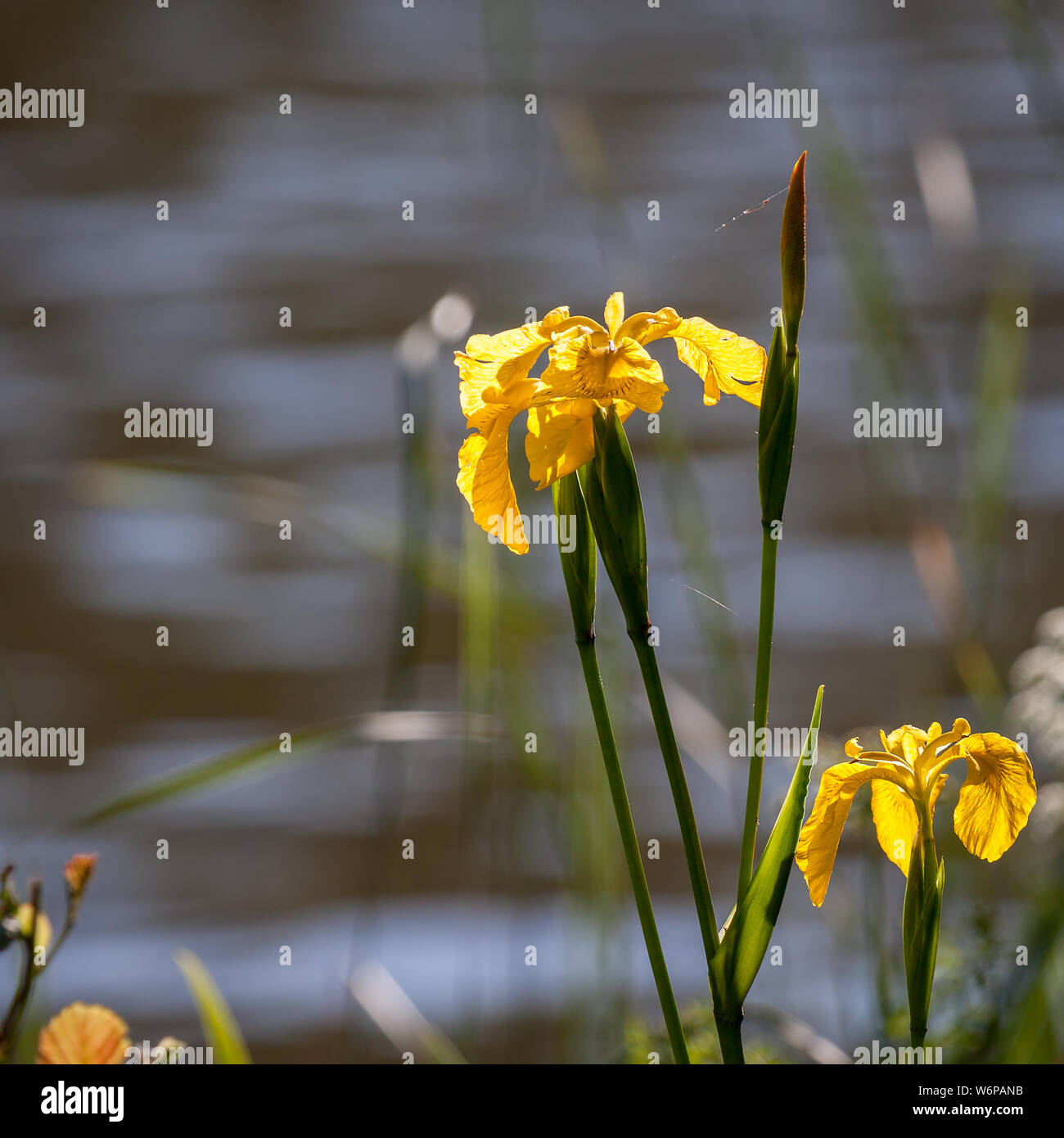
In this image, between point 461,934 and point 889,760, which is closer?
point 889,760

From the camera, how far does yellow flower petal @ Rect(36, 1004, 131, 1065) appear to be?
0.24m

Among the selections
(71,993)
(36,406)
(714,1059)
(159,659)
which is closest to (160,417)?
(36,406)

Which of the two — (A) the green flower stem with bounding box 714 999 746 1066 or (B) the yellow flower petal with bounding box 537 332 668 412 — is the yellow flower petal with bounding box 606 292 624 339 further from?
(A) the green flower stem with bounding box 714 999 746 1066

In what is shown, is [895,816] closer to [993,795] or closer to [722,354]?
[993,795]

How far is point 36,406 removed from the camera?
2.24 feet

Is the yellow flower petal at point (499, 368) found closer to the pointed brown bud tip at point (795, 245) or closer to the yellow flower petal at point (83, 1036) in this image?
the pointed brown bud tip at point (795, 245)

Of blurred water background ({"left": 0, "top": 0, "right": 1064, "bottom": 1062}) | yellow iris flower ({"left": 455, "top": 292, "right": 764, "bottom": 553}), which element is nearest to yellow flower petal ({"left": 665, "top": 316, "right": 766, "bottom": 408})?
yellow iris flower ({"left": 455, "top": 292, "right": 764, "bottom": 553})

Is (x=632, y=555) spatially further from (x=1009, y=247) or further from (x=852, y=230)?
(x=1009, y=247)

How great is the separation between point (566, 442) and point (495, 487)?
3 cm

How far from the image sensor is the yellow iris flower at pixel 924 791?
0.20 m

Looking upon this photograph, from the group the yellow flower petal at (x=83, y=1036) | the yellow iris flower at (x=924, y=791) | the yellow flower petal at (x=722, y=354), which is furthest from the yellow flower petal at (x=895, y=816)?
the yellow flower petal at (x=83, y=1036)

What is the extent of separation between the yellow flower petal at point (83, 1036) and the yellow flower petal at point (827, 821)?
0.20 metres
